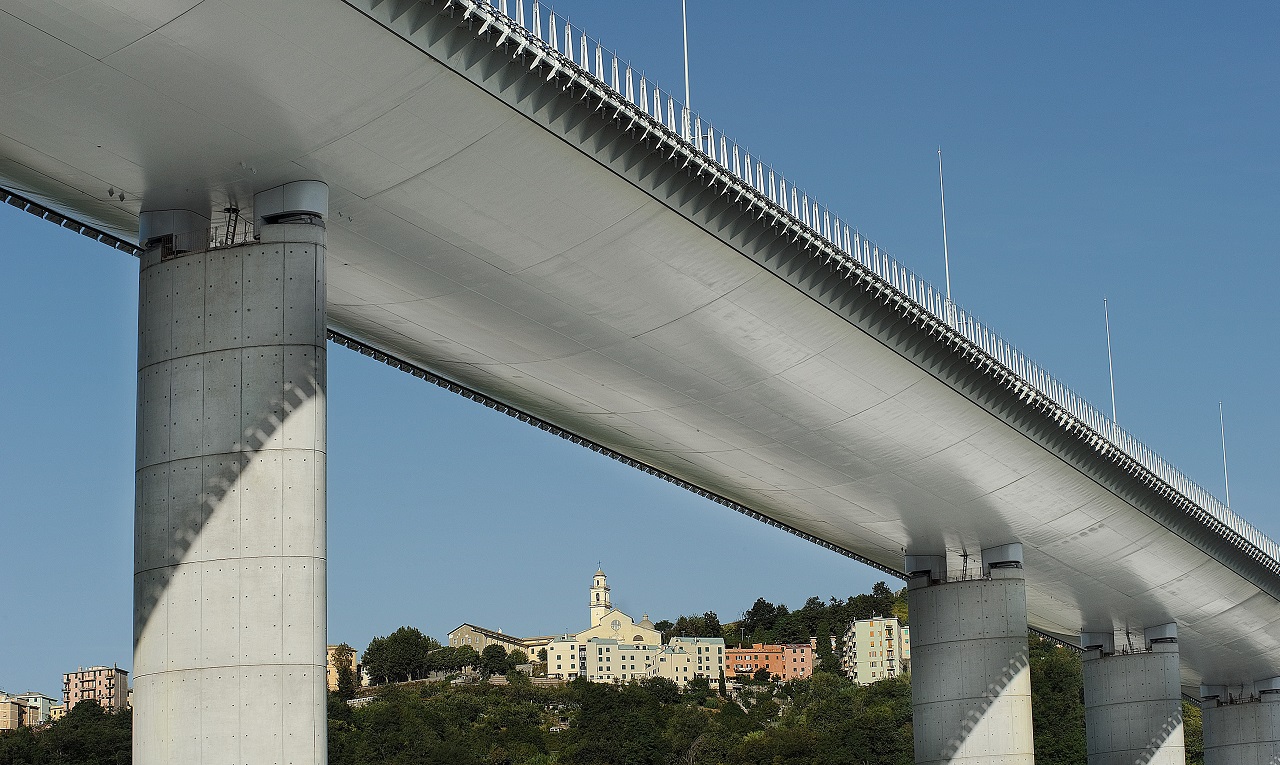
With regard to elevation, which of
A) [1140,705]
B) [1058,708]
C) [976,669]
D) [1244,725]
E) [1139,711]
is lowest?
[1058,708]

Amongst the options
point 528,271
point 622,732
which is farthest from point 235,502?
point 622,732

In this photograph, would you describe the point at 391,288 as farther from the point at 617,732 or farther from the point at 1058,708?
the point at 617,732

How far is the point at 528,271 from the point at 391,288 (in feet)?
10.9

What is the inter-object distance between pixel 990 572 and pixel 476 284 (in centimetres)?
2816

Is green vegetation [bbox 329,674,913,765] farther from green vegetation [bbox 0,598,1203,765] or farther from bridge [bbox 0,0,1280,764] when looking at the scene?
bridge [bbox 0,0,1280,764]

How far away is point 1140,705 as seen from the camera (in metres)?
65.8

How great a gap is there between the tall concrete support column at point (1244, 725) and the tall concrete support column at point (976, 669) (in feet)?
116

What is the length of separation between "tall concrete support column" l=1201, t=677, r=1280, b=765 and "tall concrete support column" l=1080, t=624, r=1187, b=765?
17.2 meters

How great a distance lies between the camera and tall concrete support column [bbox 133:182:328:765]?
22891 mm

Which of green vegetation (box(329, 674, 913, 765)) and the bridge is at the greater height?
the bridge

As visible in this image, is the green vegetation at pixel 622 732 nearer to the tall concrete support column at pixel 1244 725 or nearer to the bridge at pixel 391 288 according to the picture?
the tall concrete support column at pixel 1244 725

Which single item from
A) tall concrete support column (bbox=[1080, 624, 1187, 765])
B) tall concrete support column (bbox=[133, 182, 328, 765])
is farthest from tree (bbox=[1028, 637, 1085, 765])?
tall concrete support column (bbox=[133, 182, 328, 765])

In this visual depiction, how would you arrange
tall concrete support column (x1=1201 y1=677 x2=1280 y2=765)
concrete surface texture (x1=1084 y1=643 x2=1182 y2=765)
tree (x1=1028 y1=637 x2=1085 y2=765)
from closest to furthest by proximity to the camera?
concrete surface texture (x1=1084 y1=643 x2=1182 y2=765) < tall concrete support column (x1=1201 y1=677 x2=1280 y2=765) < tree (x1=1028 y1=637 x2=1085 y2=765)

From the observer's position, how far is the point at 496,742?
15812 centimetres
